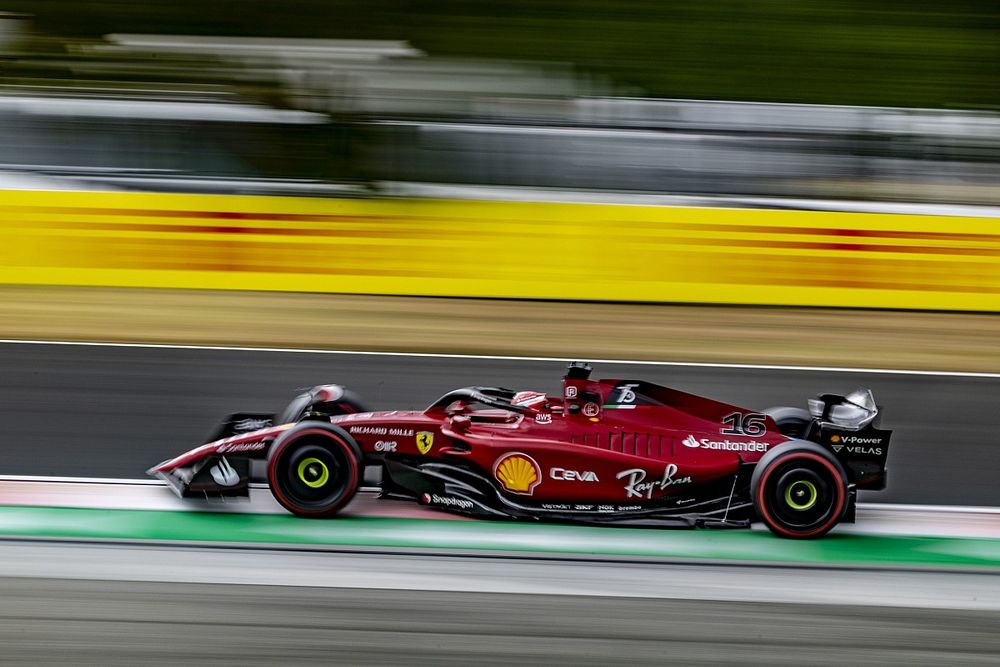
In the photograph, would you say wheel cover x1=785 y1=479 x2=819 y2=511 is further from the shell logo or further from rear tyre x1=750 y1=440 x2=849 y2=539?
the shell logo

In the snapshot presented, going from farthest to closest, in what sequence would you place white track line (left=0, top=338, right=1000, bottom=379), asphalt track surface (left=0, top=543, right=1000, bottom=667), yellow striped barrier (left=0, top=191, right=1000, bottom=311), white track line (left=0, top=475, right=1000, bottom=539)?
yellow striped barrier (left=0, top=191, right=1000, bottom=311) < white track line (left=0, top=338, right=1000, bottom=379) < white track line (left=0, top=475, right=1000, bottom=539) < asphalt track surface (left=0, top=543, right=1000, bottom=667)

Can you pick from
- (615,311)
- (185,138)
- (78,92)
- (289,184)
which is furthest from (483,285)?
(78,92)

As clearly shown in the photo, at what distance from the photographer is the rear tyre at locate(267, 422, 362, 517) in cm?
527

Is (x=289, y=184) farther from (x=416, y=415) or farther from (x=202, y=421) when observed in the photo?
(x=416, y=415)

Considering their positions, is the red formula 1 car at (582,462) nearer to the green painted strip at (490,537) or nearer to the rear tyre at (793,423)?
the green painted strip at (490,537)

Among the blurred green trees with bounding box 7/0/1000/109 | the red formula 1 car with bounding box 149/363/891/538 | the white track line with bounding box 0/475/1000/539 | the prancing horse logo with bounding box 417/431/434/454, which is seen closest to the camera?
the red formula 1 car with bounding box 149/363/891/538

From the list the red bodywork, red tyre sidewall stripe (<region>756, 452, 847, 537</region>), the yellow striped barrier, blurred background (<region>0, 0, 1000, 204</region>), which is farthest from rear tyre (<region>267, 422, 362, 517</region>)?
blurred background (<region>0, 0, 1000, 204</region>)

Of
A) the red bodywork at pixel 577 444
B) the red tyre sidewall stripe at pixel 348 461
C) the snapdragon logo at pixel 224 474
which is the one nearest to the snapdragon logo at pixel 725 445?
the red bodywork at pixel 577 444

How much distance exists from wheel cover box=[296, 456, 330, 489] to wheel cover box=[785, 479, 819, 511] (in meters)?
2.16

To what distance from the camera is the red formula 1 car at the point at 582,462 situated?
5.24 meters

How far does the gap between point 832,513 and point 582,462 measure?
119 centimetres

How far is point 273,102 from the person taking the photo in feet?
45.0

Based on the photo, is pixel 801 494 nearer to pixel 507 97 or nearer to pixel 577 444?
pixel 577 444

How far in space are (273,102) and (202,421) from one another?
7.49m
